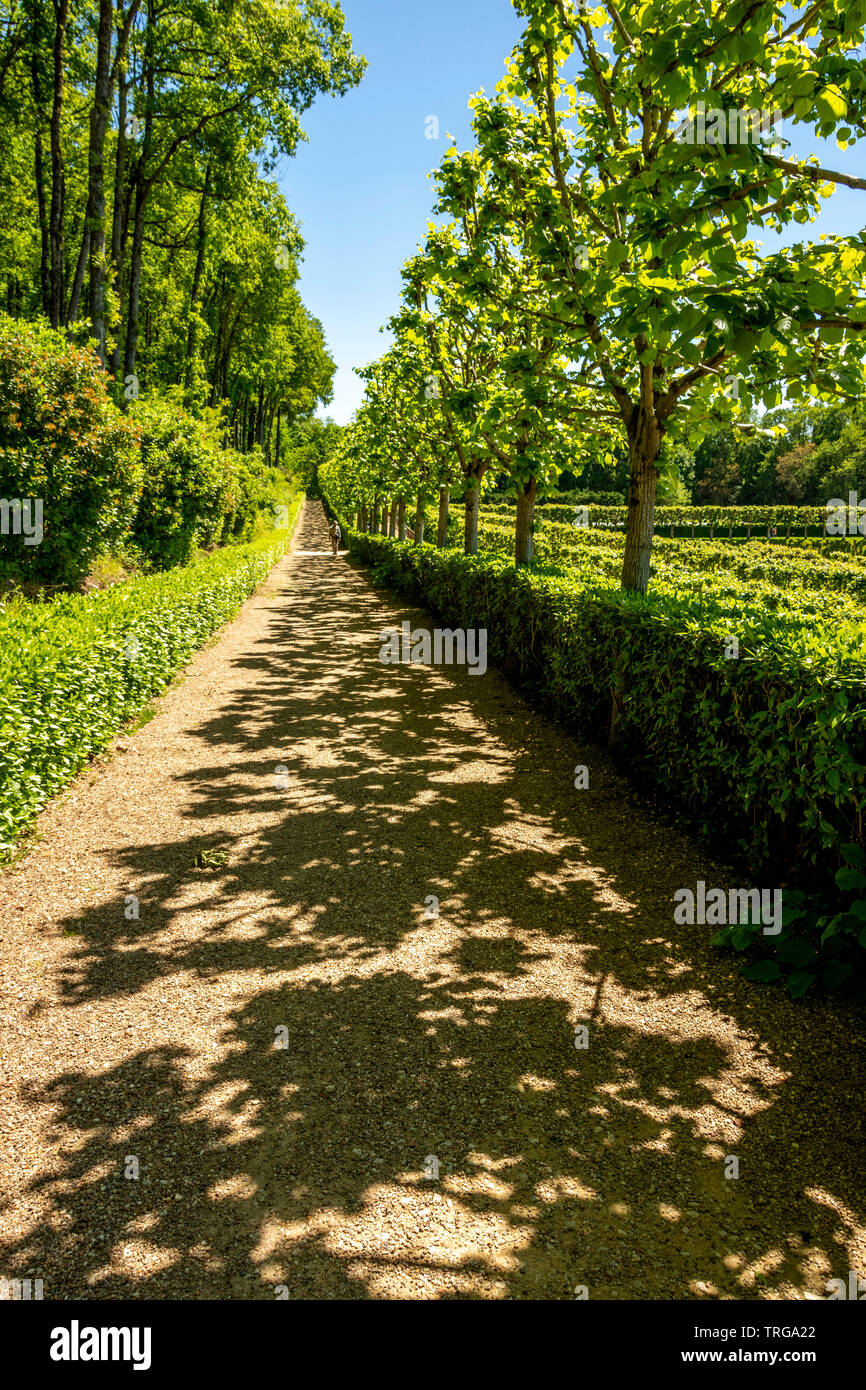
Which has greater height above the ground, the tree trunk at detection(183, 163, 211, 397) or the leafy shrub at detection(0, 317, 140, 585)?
the tree trunk at detection(183, 163, 211, 397)

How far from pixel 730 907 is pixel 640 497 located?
18.3ft

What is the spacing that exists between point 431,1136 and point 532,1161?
456mm

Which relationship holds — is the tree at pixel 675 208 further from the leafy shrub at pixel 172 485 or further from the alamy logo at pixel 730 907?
the leafy shrub at pixel 172 485

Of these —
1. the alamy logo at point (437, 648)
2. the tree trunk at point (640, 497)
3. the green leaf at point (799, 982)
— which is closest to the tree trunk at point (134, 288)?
the alamy logo at point (437, 648)

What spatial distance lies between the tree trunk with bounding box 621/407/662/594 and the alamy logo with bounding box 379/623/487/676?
425cm

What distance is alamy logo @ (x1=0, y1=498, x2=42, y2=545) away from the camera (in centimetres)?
1111

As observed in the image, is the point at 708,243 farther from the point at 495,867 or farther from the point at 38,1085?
the point at 38,1085

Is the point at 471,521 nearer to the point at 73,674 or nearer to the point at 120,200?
the point at 73,674

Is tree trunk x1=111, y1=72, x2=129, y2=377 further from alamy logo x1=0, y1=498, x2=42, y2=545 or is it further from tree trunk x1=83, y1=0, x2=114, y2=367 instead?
alamy logo x1=0, y1=498, x2=42, y2=545

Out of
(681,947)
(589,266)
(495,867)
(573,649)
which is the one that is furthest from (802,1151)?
(589,266)

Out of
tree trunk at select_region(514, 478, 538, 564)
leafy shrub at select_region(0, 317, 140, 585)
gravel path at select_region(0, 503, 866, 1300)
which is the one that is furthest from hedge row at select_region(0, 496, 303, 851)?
tree trunk at select_region(514, 478, 538, 564)

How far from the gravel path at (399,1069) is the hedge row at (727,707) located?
24.7 inches

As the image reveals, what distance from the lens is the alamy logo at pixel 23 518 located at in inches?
437

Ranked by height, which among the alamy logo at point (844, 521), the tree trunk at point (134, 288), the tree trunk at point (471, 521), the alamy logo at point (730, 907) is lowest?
the alamy logo at point (730, 907)
